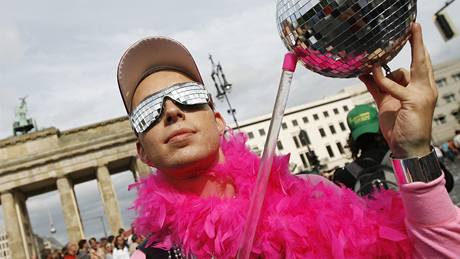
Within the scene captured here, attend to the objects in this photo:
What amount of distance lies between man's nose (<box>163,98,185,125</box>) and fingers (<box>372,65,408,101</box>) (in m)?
0.79

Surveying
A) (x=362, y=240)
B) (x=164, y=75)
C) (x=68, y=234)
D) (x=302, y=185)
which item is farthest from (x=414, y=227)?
(x=68, y=234)

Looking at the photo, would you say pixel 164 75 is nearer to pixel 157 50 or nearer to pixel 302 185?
pixel 157 50

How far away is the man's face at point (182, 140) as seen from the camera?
4.96 feet

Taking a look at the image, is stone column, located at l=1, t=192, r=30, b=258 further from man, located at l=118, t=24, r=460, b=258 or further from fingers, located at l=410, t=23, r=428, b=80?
fingers, located at l=410, t=23, r=428, b=80

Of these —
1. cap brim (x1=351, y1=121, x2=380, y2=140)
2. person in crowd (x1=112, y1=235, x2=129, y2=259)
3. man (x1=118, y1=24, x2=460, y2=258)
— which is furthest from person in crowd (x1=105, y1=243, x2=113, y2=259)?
man (x1=118, y1=24, x2=460, y2=258)

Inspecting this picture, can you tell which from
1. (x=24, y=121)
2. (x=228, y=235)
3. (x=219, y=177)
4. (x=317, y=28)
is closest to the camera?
(x=317, y=28)

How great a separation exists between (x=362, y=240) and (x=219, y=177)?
65cm

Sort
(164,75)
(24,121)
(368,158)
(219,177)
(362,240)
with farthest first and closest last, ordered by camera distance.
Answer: (24,121) < (368,158) < (164,75) < (219,177) < (362,240)

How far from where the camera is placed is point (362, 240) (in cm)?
133

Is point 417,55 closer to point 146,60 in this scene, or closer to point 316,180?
point 316,180

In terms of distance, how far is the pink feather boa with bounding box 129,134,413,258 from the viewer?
4.38ft

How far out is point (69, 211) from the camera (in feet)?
86.6

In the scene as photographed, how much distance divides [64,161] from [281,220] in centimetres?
2876

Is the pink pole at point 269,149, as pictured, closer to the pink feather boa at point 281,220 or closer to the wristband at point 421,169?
the pink feather boa at point 281,220
